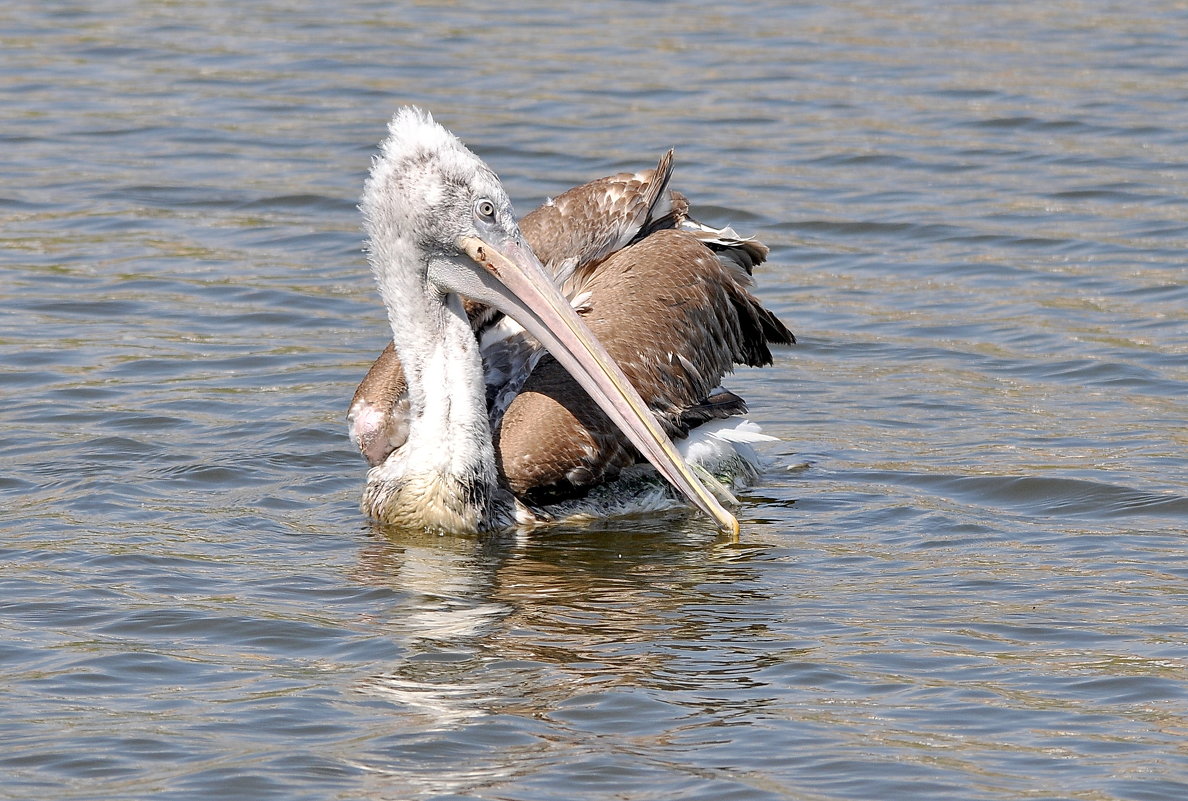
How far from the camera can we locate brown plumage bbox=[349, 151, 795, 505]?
23.3ft

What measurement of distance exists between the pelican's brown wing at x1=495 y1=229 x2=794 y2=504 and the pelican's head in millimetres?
288

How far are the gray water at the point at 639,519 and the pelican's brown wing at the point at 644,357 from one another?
29 centimetres

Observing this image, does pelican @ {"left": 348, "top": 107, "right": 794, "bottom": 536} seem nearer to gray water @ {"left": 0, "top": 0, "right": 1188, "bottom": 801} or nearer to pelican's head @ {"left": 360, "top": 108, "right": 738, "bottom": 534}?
pelican's head @ {"left": 360, "top": 108, "right": 738, "bottom": 534}

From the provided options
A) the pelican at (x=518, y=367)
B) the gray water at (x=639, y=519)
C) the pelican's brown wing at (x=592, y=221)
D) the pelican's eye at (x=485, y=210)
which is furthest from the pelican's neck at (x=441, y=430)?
the pelican's brown wing at (x=592, y=221)

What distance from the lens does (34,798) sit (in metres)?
4.79

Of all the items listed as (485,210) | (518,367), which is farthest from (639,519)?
(485,210)

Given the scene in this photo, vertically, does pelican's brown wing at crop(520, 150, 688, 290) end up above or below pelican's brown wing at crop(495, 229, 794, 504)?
above

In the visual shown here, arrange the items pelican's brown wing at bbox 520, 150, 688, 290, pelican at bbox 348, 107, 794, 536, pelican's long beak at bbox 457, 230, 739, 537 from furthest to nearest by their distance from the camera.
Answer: pelican's brown wing at bbox 520, 150, 688, 290 < pelican at bbox 348, 107, 794, 536 < pelican's long beak at bbox 457, 230, 739, 537

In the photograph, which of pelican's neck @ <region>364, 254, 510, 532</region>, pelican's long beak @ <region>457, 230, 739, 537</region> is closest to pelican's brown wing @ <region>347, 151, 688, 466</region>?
pelican's neck @ <region>364, 254, 510, 532</region>

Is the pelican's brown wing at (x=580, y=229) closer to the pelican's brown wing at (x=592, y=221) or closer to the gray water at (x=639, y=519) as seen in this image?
the pelican's brown wing at (x=592, y=221)

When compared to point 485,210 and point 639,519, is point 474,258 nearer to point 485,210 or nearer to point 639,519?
point 485,210

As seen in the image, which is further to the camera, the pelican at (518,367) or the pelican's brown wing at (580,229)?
the pelican's brown wing at (580,229)

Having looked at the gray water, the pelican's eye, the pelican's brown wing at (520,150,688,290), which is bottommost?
the gray water

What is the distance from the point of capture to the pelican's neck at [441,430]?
7.04 m
